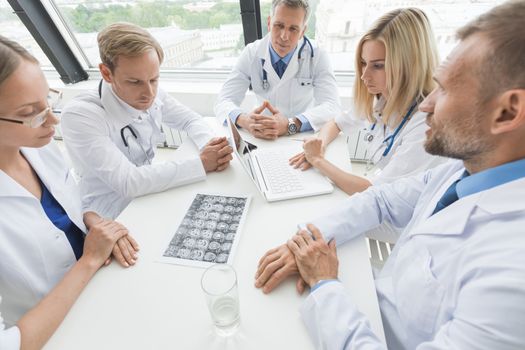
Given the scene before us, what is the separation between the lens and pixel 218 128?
164cm

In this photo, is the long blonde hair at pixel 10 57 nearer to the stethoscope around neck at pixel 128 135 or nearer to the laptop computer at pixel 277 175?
the stethoscope around neck at pixel 128 135

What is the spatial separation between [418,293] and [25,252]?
101 centimetres

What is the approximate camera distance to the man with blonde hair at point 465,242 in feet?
1.61

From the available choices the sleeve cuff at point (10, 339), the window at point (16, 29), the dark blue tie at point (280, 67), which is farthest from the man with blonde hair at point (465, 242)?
the window at point (16, 29)

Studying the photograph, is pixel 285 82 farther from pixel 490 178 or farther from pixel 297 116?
pixel 490 178

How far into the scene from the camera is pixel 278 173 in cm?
117

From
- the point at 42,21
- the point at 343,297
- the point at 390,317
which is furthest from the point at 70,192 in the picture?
the point at 42,21

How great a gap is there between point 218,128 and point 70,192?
0.80 metres

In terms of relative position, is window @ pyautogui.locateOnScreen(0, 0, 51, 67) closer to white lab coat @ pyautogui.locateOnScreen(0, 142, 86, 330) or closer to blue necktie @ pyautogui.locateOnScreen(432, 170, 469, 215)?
white lab coat @ pyautogui.locateOnScreen(0, 142, 86, 330)

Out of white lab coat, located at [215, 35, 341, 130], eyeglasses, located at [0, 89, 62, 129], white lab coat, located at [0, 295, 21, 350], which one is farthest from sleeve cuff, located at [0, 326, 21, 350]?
white lab coat, located at [215, 35, 341, 130]

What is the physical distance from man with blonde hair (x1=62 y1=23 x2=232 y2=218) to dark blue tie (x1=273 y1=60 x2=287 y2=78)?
81cm

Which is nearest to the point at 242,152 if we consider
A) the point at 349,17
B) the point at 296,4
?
the point at 296,4

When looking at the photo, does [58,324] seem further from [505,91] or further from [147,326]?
[505,91]

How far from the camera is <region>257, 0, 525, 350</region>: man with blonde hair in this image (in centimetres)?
49
